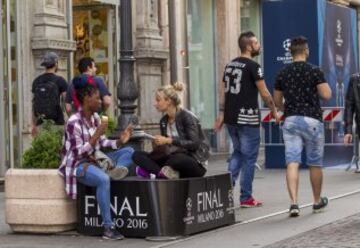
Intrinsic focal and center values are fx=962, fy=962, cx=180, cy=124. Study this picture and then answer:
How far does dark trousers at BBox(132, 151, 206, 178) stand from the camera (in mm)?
8953

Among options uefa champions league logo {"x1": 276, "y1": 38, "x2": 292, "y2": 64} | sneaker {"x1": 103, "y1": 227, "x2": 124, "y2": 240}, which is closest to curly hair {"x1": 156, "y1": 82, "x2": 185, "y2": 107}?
sneaker {"x1": 103, "y1": 227, "x2": 124, "y2": 240}

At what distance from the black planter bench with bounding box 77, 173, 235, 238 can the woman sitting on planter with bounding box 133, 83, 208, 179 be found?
167 mm

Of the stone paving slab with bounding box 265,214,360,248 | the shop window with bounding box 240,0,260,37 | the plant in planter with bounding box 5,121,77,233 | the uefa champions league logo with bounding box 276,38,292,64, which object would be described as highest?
the shop window with bounding box 240,0,260,37

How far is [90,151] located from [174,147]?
31.6 inches

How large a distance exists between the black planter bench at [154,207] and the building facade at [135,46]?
18.2 feet

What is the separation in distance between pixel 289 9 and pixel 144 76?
3189 mm

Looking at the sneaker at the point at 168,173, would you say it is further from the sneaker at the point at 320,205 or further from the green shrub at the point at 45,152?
the sneaker at the point at 320,205

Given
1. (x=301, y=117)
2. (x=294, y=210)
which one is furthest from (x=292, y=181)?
(x=301, y=117)

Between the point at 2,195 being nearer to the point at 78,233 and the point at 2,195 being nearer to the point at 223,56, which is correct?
the point at 78,233

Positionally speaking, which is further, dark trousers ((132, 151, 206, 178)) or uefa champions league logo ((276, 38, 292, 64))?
uefa champions league logo ((276, 38, 292, 64))

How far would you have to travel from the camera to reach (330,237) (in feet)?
28.4

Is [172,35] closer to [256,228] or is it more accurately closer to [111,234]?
[256,228]

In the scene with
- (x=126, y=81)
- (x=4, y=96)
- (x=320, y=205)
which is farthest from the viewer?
(x=4, y=96)

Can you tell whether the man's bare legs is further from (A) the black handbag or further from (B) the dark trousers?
(A) the black handbag
